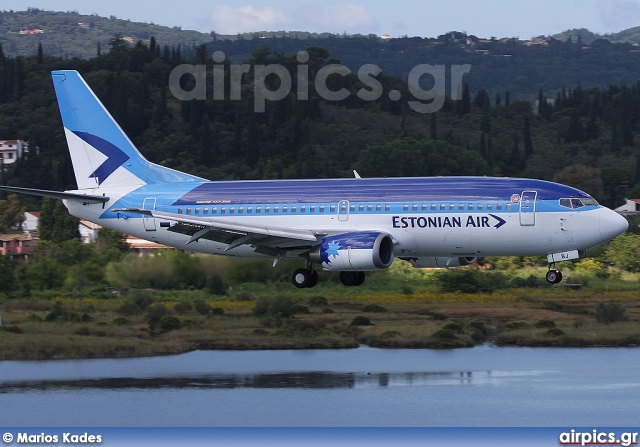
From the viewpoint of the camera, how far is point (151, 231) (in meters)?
67.4

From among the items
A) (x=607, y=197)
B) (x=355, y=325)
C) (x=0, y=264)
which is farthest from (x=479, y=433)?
(x=607, y=197)

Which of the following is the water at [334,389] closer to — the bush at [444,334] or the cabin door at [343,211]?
the bush at [444,334]

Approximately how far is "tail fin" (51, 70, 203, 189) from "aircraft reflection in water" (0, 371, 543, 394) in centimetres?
1449

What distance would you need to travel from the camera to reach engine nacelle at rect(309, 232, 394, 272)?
2341 inches

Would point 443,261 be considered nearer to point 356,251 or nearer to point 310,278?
point 356,251

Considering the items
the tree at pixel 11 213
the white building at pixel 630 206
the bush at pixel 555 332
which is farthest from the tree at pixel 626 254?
the tree at pixel 11 213

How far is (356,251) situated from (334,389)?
16.4 metres

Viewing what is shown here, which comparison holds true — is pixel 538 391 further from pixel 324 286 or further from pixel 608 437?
pixel 324 286

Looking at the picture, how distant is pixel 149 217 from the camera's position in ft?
219

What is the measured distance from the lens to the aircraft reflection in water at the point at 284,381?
75.1 meters

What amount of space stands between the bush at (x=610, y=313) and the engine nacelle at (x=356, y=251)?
34.4 metres

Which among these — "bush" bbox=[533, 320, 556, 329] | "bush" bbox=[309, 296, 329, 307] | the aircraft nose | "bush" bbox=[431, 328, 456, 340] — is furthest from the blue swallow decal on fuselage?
"bush" bbox=[533, 320, 556, 329]

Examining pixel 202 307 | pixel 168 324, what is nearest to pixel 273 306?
pixel 202 307

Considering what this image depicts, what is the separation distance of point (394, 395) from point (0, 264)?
45062mm
